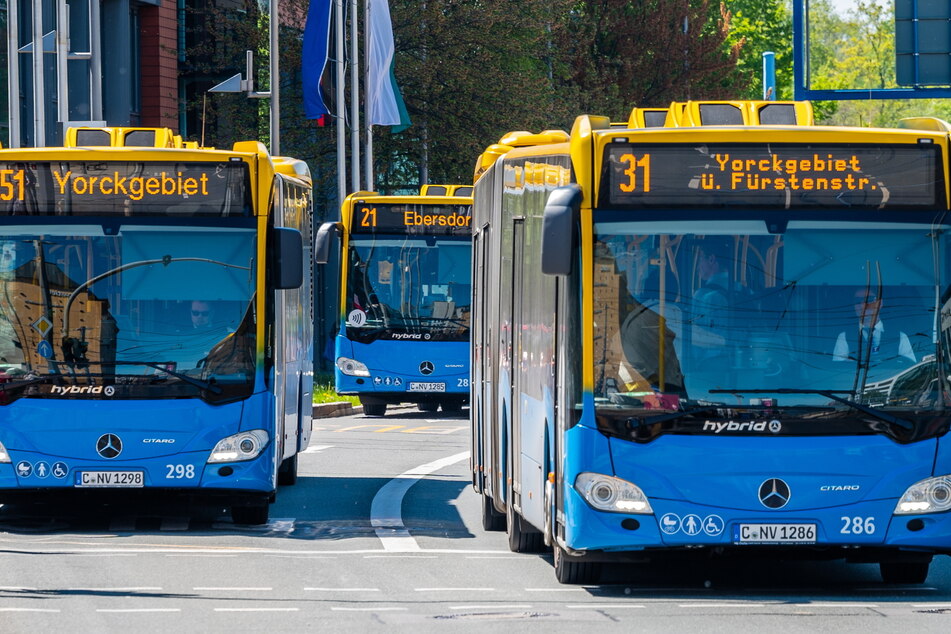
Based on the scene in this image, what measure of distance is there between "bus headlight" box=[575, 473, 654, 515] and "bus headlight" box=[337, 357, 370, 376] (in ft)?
61.8

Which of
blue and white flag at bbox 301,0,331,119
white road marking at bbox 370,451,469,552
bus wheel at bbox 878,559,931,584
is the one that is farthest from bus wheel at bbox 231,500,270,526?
blue and white flag at bbox 301,0,331,119

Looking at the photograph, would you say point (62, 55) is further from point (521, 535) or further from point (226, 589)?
point (226, 589)

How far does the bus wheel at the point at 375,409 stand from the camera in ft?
102

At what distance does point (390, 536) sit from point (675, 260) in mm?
4167

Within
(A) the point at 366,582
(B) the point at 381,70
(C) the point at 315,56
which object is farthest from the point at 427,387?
(A) the point at 366,582

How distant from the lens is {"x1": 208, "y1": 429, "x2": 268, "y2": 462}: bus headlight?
1426 cm

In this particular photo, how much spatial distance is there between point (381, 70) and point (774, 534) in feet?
96.5

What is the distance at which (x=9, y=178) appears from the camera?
14.3 m

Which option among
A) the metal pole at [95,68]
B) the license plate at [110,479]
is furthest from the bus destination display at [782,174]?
the metal pole at [95,68]

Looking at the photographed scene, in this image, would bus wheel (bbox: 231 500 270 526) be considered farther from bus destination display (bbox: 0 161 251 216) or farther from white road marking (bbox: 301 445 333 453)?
white road marking (bbox: 301 445 333 453)

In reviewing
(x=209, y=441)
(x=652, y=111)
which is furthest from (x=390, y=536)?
(x=652, y=111)

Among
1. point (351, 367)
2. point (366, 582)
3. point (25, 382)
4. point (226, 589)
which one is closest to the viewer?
point (226, 589)

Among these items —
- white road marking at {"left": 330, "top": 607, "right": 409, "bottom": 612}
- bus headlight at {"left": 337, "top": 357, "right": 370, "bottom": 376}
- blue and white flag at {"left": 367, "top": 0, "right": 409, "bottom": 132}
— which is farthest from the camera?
blue and white flag at {"left": 367, "top": 0, "right": 409, "bottom": 132}

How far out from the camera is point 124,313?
14227 millimetres
